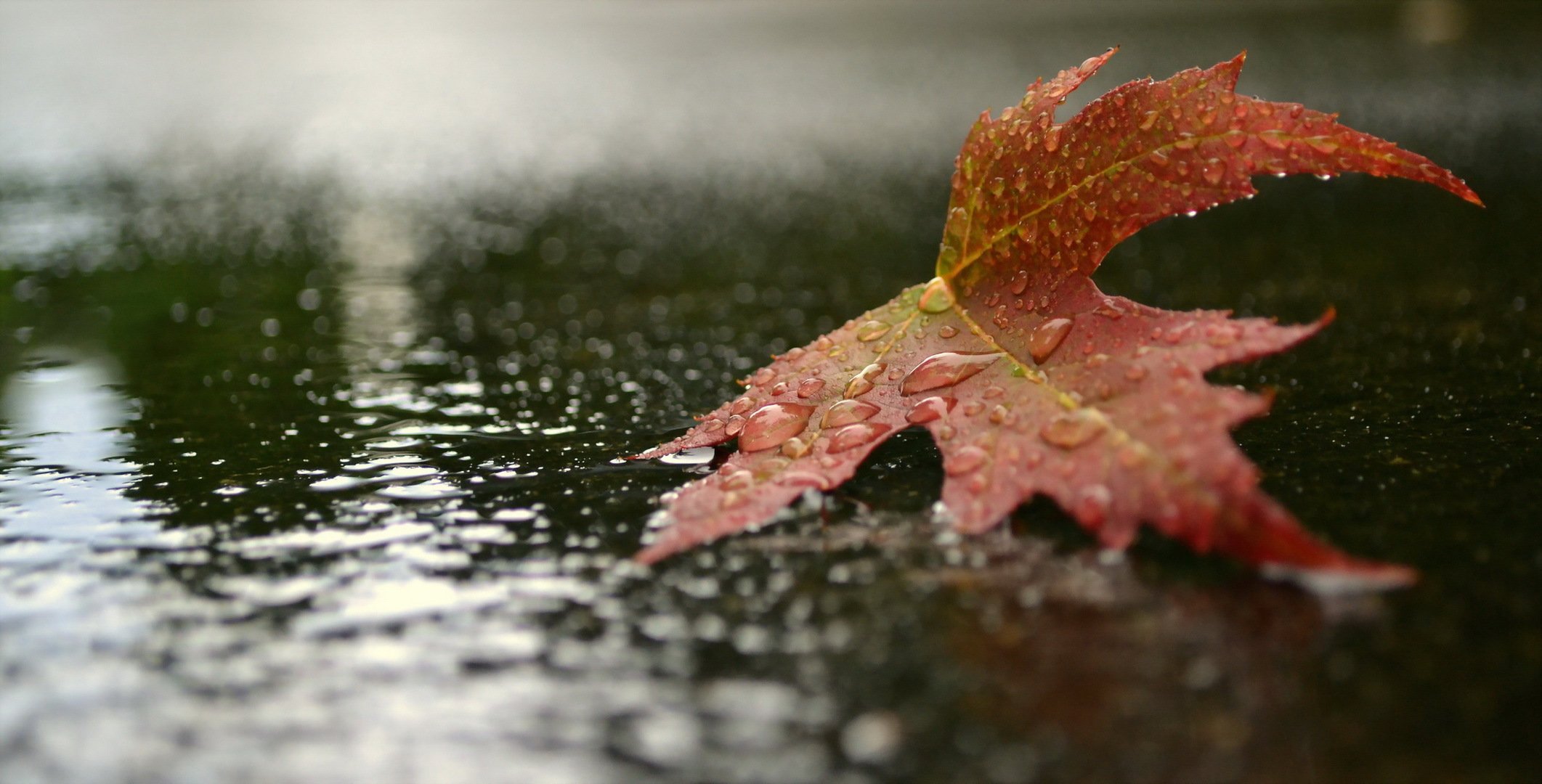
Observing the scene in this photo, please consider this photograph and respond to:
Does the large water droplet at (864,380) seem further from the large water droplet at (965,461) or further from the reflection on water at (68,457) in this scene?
the reflection on water at (68,457)

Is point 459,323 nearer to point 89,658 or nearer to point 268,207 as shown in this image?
point 89,658

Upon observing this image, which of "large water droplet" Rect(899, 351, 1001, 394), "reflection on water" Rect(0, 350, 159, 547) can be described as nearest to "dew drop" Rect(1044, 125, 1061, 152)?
"large water droplet" Rect(899, 351, 1001, 394)

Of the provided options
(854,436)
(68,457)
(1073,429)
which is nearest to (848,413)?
(854,436)

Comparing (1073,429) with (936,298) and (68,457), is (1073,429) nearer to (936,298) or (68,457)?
(936,298)

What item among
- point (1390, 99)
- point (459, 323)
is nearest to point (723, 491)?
point (459, 323)

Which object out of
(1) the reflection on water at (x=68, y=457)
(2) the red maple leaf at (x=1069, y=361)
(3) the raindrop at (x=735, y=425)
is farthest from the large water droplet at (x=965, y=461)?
(1) the reflection on water at (x=68, y=457)

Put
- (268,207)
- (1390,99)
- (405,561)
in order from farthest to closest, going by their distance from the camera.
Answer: (1390,99), (268,207), (405,561)
